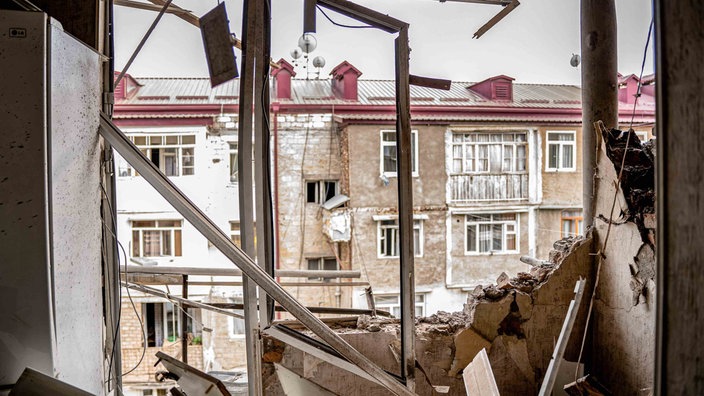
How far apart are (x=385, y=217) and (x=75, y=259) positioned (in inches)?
341

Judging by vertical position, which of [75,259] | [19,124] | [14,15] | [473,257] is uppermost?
[14,15]

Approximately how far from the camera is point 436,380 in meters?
2.66

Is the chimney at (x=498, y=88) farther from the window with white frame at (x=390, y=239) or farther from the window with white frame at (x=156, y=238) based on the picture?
the window with white frame at (x=156, y=238)

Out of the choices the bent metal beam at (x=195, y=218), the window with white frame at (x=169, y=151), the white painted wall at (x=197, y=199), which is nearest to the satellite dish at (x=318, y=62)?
the white painted wall at (x=197, y=199)

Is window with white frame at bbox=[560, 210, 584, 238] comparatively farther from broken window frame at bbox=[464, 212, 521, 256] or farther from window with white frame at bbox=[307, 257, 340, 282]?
window with white frame at bbox=[307, 257, 340, 282]

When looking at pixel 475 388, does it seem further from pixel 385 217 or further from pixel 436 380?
pixel 385 217

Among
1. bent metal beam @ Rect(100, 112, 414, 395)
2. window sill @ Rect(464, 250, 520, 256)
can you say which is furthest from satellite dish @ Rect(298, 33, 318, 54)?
window sill @ Rect(464, 250, 520, 256)

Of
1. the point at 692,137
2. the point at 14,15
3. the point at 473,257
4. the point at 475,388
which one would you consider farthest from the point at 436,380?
the point at 473,257

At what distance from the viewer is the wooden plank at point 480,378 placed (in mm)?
2107

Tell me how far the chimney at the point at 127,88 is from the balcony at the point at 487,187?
753cm

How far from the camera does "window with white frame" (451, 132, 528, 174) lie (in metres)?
10.2

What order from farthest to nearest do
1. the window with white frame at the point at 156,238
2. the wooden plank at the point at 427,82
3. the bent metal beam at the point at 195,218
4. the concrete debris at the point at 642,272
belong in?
the window with white frame at the point at 156,238 → the concrete debris at the point at 642,272 → the wooden plank at the point at 427,82 → the bent metal beam at the point at 195,218

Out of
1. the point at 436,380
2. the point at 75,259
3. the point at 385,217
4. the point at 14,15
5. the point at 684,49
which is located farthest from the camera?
the point at 385,217

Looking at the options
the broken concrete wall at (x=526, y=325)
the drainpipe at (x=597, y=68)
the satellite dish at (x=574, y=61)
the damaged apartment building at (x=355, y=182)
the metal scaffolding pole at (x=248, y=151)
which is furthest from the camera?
the damaged apartment building at (x=355, y=182)
